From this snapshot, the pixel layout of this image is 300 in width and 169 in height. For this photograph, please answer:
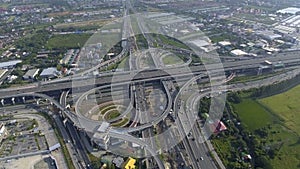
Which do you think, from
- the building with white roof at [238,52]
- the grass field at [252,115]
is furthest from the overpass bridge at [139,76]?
the grass field at [252,115]

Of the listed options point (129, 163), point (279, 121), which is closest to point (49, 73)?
point (129, 163)

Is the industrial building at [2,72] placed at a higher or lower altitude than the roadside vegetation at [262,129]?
higher

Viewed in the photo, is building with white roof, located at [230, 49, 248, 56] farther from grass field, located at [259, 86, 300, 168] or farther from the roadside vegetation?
grass field, located at [259, 86, 300, 168]

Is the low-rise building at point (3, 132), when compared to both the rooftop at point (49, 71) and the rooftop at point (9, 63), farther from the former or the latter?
the rooftop at point (9, 63)

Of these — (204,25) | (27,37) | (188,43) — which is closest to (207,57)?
(188,43)

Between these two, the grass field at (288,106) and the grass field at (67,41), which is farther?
the grass field at (67,41)

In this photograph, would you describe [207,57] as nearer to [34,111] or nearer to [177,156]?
[177,156]

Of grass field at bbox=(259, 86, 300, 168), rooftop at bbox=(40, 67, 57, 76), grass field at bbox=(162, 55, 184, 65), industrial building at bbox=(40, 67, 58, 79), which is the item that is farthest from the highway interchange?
grass field at bbox=(259, 86, 300, 168)
